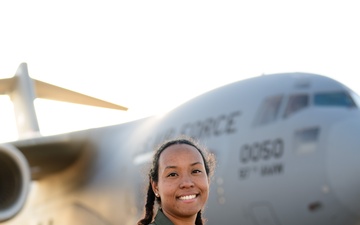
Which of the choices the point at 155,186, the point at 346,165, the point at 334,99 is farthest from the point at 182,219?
the point at 334,99

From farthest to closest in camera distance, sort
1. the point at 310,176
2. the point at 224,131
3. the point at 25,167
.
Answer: the point at 25,167 → the point at 224,131 → the point at 310,176

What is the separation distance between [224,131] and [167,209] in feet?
23.3

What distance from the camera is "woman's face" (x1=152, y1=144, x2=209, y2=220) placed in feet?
6.74

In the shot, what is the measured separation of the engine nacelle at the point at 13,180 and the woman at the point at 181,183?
9150 millimetres

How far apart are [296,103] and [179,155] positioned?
265 inches

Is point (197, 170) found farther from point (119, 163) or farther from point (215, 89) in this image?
point (119, 163)

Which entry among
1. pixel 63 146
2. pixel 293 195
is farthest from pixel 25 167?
pixel 293 195

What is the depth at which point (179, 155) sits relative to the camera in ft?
6.90

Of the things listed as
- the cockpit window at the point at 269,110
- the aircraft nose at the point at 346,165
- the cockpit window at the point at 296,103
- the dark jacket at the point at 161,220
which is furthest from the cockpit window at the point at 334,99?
the dark jacket at the point at 161,220

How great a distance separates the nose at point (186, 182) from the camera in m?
2.06

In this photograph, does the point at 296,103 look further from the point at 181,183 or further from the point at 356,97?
the point at 181,183

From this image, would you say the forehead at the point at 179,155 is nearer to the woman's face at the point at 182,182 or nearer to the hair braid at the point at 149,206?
the woman's face at the point at 182,182

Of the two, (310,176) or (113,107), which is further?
(113,107)

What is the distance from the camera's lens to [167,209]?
2053mm
